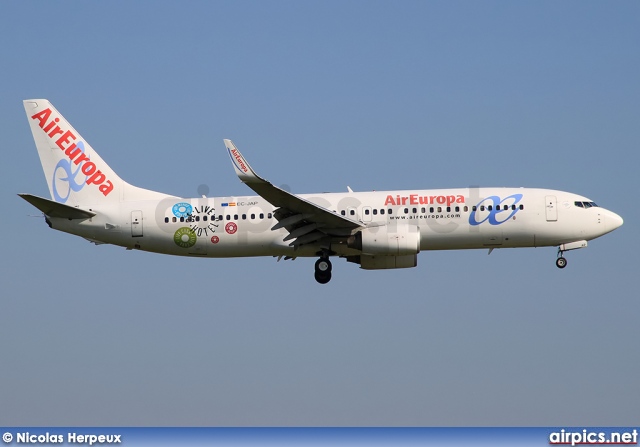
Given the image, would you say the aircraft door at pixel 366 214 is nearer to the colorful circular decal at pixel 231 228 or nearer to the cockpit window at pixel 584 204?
the colorful circular decal at pixel 231 228

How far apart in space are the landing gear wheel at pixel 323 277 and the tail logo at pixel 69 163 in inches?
453

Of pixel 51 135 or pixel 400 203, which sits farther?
pixel 51 135

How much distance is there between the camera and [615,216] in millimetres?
54875

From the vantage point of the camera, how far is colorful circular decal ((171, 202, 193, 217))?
181 ft

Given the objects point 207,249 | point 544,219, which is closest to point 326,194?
point 207,249

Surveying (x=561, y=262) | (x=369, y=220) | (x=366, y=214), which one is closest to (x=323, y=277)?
(x=369, y=220)

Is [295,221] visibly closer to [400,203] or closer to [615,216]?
[400,203]

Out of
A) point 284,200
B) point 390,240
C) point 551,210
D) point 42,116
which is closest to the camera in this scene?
point 284,200

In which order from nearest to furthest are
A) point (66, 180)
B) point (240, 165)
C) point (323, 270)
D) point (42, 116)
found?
point (240, 165)
point (323, 270)
point (66, 180)
point (42, 116)

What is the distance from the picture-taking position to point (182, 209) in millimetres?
55156

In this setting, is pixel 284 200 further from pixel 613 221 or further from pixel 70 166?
pixel 613 221

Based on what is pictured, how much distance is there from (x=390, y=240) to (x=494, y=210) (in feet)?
17.2

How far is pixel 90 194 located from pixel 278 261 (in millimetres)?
10163

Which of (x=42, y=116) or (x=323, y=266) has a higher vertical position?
(x=42, y=116)
